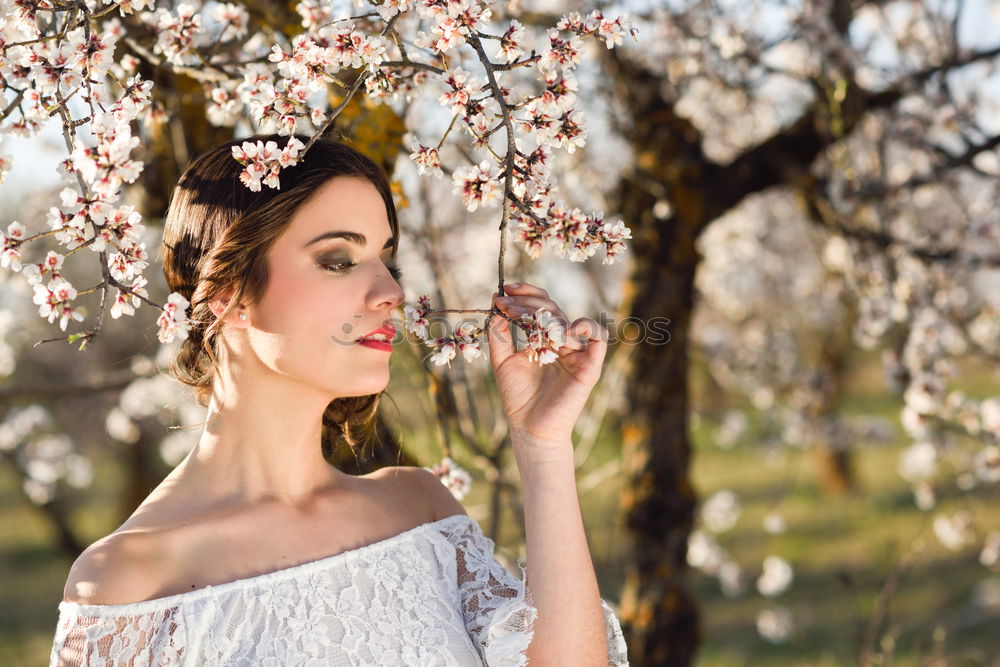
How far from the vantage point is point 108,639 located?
4.68ft

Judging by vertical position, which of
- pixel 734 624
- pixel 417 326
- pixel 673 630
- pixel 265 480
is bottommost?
pixel 734 624

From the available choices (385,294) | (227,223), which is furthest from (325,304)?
(227,223)

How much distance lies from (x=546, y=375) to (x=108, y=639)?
86cm

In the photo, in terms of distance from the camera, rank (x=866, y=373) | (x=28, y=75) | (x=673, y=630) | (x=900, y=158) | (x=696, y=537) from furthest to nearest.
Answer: (x=866, y=373)
(x=900, y=158)
(x=696, y=537)
(x=673, y=630)
(x=28, y=75)

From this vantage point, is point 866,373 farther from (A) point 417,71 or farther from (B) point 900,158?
(A) point 417,71

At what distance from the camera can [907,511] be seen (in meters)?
8.41

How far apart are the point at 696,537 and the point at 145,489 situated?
5823mm

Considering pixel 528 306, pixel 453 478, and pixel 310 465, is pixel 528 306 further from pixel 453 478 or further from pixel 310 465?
pixel 453 478

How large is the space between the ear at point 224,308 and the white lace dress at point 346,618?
1.45 ft

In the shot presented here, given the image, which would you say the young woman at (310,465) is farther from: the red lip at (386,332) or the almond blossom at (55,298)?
the almond blossom at (55,298)

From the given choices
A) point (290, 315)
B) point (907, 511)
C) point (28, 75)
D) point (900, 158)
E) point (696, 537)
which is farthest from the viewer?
point (907, 511)

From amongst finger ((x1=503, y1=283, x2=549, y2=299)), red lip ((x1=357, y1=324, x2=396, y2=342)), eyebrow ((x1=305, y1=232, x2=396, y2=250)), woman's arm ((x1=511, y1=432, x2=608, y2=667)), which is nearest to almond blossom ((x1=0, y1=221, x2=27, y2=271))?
eyebrow ((x1=305, y1=232, x2=396, y2=250))

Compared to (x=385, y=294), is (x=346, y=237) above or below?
above

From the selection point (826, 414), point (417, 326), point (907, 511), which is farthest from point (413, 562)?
point (907, 511)
